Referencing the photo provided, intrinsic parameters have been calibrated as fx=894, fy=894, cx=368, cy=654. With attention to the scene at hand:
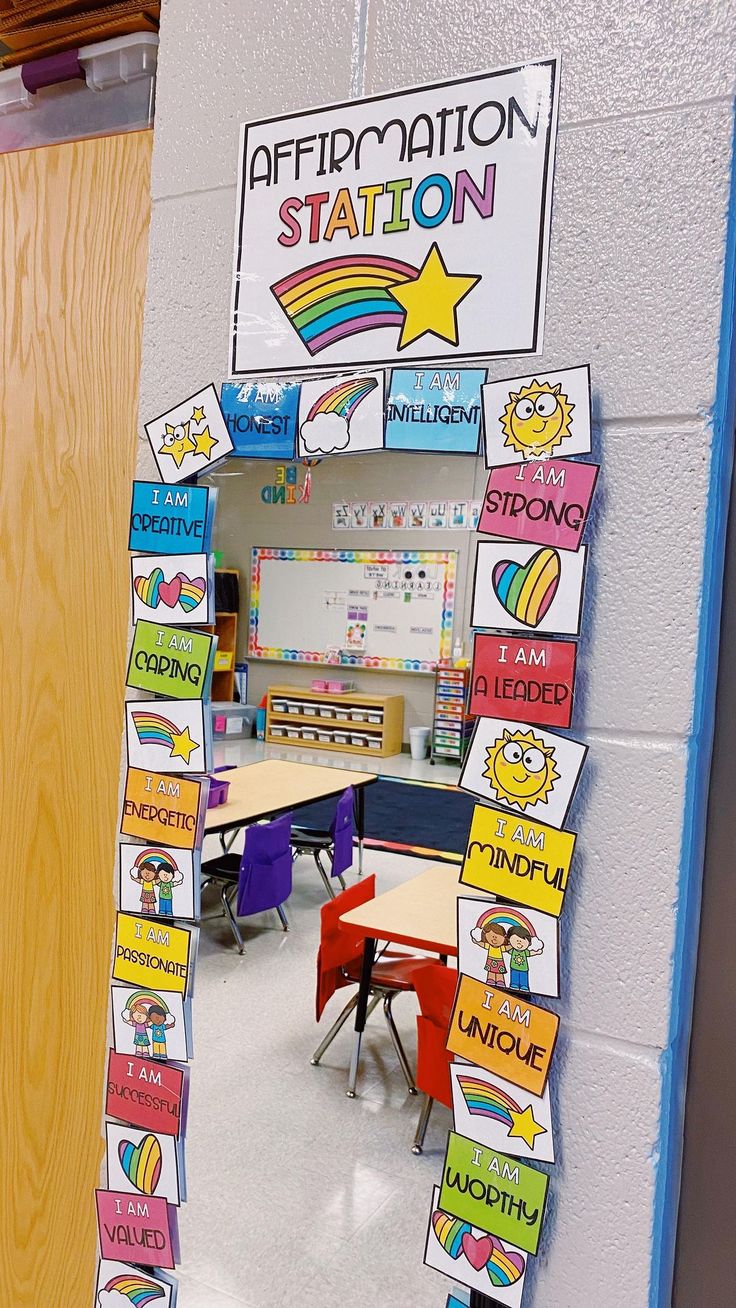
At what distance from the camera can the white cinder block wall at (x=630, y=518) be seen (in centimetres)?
79

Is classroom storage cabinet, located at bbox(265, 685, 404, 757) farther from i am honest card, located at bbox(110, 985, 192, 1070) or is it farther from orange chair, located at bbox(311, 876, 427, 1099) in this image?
i am honest card, located at bbox(110, 985, 192, 1070)

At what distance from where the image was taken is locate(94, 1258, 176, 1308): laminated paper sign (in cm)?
104

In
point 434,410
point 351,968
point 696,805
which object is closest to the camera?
point 696,805

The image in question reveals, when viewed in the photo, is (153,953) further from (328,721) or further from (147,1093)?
(328,721)

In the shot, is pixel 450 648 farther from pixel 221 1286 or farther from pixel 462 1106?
pixel 221 1286

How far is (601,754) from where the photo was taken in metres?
0.82

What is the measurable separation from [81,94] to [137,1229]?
57.6 inches

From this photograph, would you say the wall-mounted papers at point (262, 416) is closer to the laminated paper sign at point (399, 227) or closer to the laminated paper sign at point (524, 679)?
the laminated paper sign at point (399, 227)

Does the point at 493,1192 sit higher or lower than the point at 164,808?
lower

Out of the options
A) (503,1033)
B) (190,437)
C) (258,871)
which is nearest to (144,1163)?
(258,871)

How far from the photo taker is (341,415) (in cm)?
95

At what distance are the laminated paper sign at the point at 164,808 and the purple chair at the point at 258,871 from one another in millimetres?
52

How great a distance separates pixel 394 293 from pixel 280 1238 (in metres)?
1.05

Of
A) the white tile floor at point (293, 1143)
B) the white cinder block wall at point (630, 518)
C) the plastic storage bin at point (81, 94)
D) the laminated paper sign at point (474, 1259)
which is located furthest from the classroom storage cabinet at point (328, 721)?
the plastic storage bin at point (81, 94)
